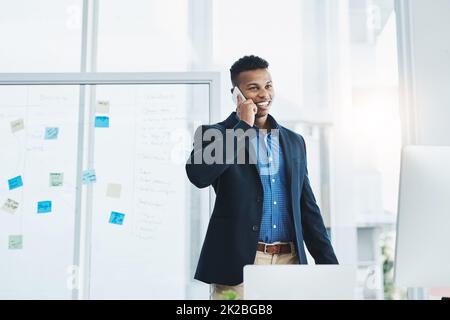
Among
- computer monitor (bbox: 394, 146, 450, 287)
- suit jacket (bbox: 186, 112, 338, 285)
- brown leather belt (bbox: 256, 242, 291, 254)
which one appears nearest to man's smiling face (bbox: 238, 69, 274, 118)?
suit jacket (bbox: 186, 112, 338, 285)

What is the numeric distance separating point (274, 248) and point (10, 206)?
1.45 meters

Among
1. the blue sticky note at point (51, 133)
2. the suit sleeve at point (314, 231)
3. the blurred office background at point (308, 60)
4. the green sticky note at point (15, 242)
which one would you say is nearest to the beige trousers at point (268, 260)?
the suit sleeve at point (314, 231)

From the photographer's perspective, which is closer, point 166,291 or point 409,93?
point 166,291

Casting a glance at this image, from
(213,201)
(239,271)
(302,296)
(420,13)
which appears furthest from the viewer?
(420,13)

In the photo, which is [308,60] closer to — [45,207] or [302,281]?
[45,207]

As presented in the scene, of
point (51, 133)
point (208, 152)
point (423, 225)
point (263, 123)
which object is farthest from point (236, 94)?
point (423, 225)

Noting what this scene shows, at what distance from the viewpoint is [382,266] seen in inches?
110

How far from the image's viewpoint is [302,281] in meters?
1.21

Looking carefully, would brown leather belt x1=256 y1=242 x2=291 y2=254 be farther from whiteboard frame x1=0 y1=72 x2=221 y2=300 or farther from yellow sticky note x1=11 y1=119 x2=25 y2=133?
yellow sticky note x1=11 y1=119 x2=25 y2=133

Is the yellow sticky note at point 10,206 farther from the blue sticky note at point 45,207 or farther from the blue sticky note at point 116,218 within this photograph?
the blue sticky note at point 116,218

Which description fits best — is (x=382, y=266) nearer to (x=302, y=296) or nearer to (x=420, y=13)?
(x=420, y=13)

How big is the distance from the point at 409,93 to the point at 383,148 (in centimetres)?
35

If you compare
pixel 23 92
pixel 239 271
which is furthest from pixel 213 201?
pixel 23 92

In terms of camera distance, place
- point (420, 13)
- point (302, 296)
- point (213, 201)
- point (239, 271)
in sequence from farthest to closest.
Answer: point (420, 13) < point (213, 201) < point (239, 271) < point (302, 296)
